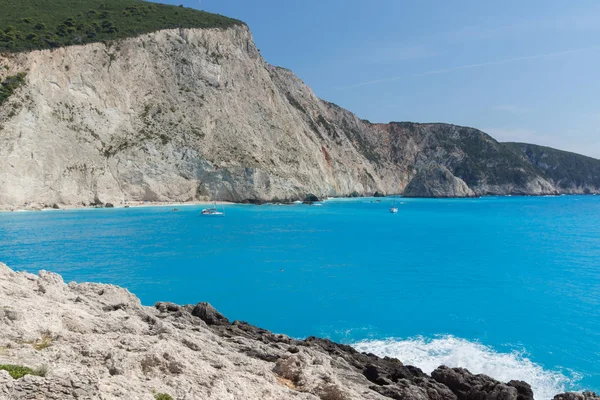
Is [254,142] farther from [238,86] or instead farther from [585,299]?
[585,299]

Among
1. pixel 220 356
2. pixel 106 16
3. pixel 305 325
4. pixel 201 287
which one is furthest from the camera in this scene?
pixel 106 16

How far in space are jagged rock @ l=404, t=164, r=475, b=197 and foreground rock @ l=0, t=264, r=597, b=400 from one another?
490ft

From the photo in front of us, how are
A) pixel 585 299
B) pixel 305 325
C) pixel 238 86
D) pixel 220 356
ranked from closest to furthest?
pixel 220 356 < pixel 305 325 < pixel 585 299 < pixel 238 86

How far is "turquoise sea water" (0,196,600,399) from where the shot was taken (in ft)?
57.4

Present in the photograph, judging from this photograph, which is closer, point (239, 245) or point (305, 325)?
point (305, 325)

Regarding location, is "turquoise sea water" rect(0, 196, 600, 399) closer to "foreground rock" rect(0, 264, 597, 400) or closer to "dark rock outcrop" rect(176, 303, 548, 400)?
"dark rock outcrop" rect(176, 303, 548, 400)

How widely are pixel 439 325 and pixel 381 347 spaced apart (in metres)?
4.14

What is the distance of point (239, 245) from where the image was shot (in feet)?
139

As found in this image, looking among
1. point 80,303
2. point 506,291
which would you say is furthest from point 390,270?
point 80,303

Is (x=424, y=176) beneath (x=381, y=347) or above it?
above

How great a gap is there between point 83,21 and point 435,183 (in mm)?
120082

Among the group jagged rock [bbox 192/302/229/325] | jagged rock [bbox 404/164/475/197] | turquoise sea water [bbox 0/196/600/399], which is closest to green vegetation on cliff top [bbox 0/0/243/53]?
turquoise sea water [bbox 0/196/600/399]

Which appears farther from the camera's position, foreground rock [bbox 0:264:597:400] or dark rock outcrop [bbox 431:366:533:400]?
dark rock outcrop [bbox 431:366:533:400]

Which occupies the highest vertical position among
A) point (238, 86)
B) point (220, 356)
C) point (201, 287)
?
point (238, 86)
